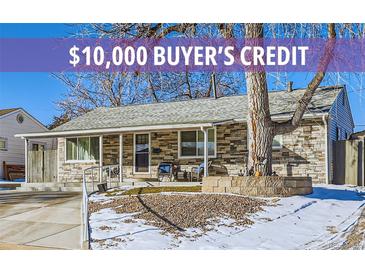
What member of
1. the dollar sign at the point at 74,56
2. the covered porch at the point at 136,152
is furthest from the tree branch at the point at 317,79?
the dollar sign at the point at 74,56

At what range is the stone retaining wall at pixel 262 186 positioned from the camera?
8.63 m

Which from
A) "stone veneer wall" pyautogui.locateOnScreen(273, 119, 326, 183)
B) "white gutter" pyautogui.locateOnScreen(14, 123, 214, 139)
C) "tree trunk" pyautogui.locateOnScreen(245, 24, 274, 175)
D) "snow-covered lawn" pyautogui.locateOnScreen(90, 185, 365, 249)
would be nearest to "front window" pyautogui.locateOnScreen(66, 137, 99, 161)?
"white gutter" pyautogui.locateOnScreen(14, 123, 214, 139)

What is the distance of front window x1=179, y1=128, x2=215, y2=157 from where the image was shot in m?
13.2

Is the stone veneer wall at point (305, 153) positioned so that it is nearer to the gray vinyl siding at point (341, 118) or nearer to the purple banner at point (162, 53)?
the gray vinyl siding at point (341, 118)

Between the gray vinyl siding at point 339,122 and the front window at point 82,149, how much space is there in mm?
7724

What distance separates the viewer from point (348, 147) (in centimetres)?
1201

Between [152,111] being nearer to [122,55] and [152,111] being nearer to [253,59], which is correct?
[122,55]

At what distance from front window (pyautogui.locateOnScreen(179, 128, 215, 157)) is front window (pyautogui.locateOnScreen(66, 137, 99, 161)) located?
3268mm

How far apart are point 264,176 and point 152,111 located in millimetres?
7269

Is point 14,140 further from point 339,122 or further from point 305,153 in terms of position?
point 339,122

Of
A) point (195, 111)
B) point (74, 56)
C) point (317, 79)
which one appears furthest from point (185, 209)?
point (195, 111)

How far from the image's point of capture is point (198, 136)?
1345cm

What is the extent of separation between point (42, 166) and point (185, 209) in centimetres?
977

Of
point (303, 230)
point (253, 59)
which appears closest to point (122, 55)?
point (253, 59)
